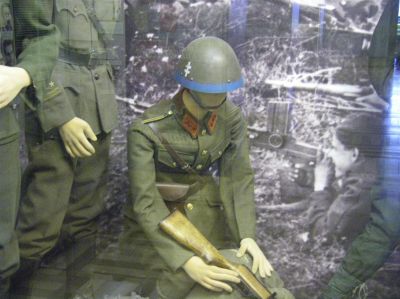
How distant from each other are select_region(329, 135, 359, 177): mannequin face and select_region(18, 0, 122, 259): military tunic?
0.77 m

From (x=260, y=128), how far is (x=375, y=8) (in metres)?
0.53

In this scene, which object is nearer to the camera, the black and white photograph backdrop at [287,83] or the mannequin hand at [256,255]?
the black and white photograph backdrop at [287,83]

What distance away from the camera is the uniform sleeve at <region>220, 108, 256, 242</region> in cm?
192

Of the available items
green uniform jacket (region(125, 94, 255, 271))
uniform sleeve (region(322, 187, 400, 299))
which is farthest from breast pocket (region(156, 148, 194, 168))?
uniform sleeve (region(322, 187, 400, 299))

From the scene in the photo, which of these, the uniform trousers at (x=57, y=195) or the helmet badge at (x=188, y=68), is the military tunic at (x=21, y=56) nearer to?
the uniform trousers at (x=57, y=195)

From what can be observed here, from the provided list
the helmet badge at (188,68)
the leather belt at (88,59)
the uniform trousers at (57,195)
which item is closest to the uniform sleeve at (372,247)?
the helmet badge at (188,68)

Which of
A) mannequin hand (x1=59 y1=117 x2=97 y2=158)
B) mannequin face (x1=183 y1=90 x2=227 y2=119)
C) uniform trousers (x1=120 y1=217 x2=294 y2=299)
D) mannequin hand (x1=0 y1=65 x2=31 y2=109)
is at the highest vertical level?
mannequin hand (x1=0 y1=65 x2=31 y2=109)

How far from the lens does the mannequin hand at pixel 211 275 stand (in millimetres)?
1800

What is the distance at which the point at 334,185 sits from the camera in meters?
1.85

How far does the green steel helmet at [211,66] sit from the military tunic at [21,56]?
0.46 m

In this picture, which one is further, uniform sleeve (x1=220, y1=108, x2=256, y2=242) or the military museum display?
uniform sleeve (x1=220, y1=108, x2=256, y2=242)

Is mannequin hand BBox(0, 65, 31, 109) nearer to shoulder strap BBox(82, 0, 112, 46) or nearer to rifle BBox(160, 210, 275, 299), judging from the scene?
shoulder strap BBox(82, 0, 112, 46)

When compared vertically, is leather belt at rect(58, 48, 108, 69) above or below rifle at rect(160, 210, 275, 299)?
above

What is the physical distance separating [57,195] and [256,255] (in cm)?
74
